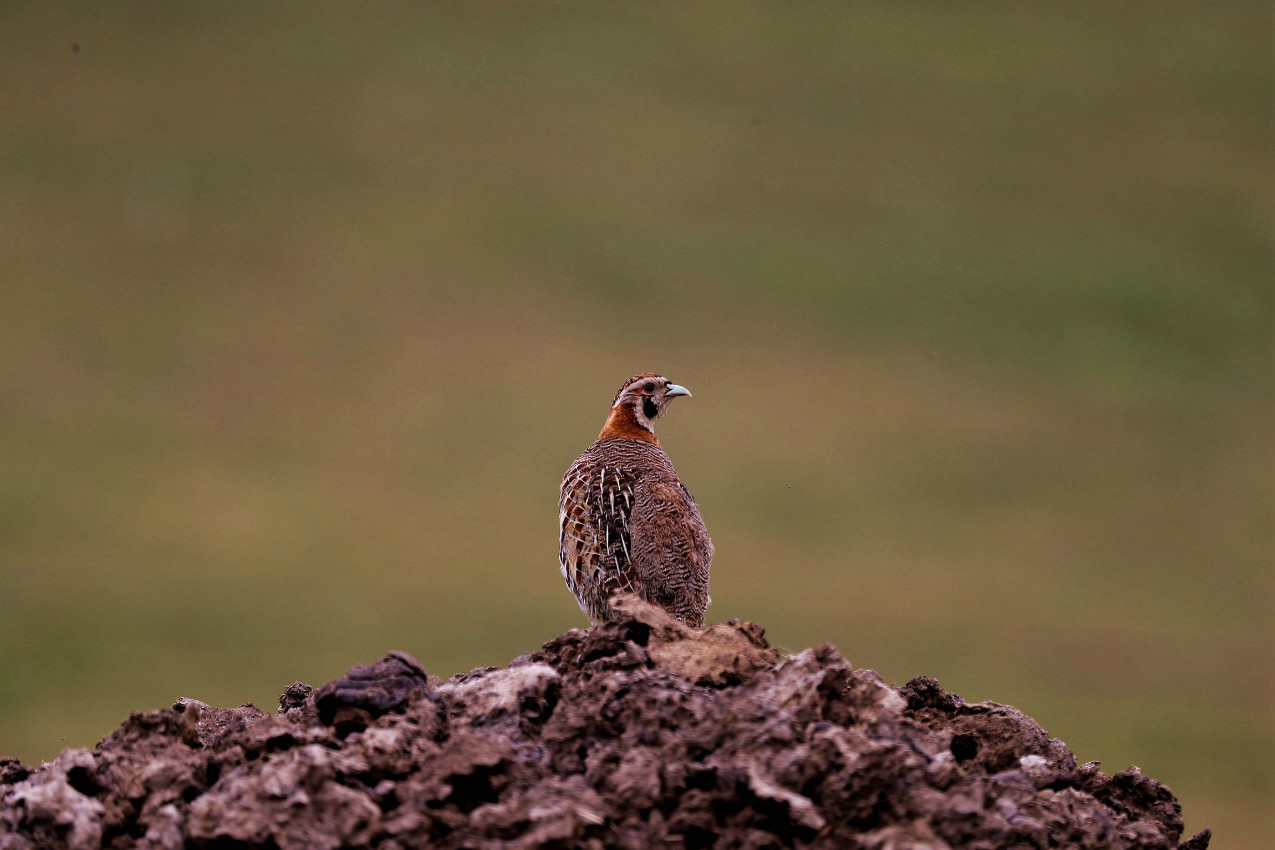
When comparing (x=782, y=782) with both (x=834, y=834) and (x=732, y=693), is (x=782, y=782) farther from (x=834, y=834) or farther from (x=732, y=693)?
(x=732, y=693)

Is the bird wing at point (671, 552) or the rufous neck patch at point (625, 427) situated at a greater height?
the rufous neck patch at point (625, 427)

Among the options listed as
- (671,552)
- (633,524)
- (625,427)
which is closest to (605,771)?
(671,552)

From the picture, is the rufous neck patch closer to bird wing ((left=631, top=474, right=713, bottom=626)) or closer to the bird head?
the bird head

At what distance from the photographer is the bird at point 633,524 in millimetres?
11281

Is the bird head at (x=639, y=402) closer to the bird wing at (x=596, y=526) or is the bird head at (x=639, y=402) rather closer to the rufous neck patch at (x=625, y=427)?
the rufous neck patch at (x=625, y=427)

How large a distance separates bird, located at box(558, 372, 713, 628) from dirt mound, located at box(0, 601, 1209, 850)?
3.08 meters

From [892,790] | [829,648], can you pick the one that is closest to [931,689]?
[829,648]

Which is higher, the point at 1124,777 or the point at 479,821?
the point at 1124,777

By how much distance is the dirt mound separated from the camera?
6.33 m

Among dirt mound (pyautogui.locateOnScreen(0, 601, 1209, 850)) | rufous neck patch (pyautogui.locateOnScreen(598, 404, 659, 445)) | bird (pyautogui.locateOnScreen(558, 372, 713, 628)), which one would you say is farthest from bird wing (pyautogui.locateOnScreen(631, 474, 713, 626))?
dirt mound (pyautogui.locateOnScreen(0, 601, 1209, 850))

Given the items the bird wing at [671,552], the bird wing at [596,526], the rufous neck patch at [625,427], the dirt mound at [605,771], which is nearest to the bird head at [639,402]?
the rufous neck patch at [625,427]

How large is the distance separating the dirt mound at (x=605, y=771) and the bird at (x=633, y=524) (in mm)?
3082

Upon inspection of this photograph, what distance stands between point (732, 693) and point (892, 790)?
102 centimetres

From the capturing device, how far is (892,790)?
656cm
